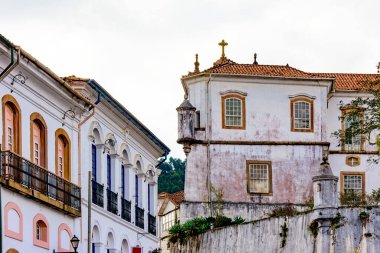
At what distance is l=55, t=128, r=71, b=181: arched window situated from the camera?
4066 cm

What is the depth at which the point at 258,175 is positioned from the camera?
65875 millimetres

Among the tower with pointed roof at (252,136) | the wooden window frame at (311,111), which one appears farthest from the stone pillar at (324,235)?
the wooden window frame at (311,111)

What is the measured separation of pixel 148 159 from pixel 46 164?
15947 millimetres

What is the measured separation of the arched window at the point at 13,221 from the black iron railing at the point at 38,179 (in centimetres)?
72

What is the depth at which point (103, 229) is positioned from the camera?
45781mm

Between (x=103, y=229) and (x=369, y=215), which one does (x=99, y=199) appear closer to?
(x=103, y=229)

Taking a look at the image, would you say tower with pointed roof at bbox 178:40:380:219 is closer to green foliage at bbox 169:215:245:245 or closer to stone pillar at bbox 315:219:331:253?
green foliage at bbox 169:215:245:245

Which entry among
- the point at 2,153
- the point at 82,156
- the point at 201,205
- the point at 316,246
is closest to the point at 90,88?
the point at 82,156

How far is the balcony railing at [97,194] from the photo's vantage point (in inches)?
1737

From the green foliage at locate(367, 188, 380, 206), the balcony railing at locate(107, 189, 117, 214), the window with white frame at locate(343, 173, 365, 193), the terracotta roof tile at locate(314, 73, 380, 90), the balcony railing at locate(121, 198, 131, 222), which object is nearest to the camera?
the balcony railing at locate(107, 189, 117, 214)

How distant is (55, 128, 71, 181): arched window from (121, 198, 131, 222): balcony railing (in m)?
7.72

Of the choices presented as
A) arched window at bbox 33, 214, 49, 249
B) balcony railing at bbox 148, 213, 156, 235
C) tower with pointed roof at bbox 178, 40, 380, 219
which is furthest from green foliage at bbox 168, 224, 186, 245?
arched window at bbox 33, 214, 49, 249

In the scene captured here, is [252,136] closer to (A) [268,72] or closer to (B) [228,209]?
(A) [268,72]

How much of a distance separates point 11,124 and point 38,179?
1831 mm
